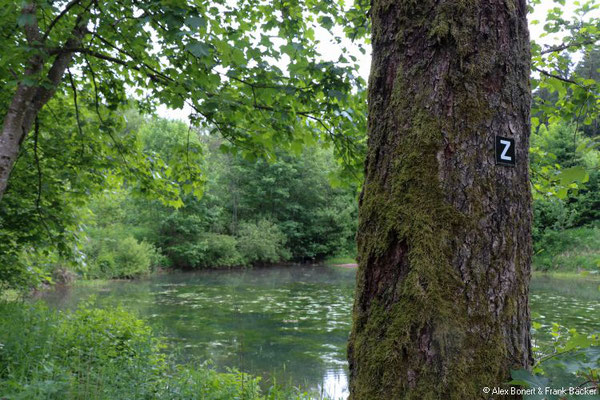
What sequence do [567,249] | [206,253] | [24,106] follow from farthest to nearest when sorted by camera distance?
[206,253]
[567,249]
[24,106]

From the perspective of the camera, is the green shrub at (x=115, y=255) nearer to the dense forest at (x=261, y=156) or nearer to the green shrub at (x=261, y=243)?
the green shrub at (x=261, y=243)

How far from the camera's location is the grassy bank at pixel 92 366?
3.36 metres

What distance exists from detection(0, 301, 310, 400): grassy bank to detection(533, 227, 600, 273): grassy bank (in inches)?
922

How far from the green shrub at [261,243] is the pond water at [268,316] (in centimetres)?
850

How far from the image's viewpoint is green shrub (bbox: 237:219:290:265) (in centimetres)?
2975

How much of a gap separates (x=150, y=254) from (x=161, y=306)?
482 inches

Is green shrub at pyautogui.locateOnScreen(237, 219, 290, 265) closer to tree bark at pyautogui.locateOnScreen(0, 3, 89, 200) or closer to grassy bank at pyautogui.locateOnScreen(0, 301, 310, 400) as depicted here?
grassy bank at pyautogui.locateOnScreen(0, 301, 310, 400)

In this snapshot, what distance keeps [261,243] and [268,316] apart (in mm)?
18119

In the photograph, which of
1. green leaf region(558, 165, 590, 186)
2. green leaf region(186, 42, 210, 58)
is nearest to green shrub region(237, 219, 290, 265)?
green leaf region(186, 42, 210, 58)

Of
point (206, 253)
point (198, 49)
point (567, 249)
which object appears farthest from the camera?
point (206, 253)

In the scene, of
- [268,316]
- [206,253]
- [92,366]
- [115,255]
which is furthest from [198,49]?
[206,253]

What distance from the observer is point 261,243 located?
29859mm

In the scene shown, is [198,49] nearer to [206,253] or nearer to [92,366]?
[92,366]

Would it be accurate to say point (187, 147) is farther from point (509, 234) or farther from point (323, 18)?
point (509, 234)
